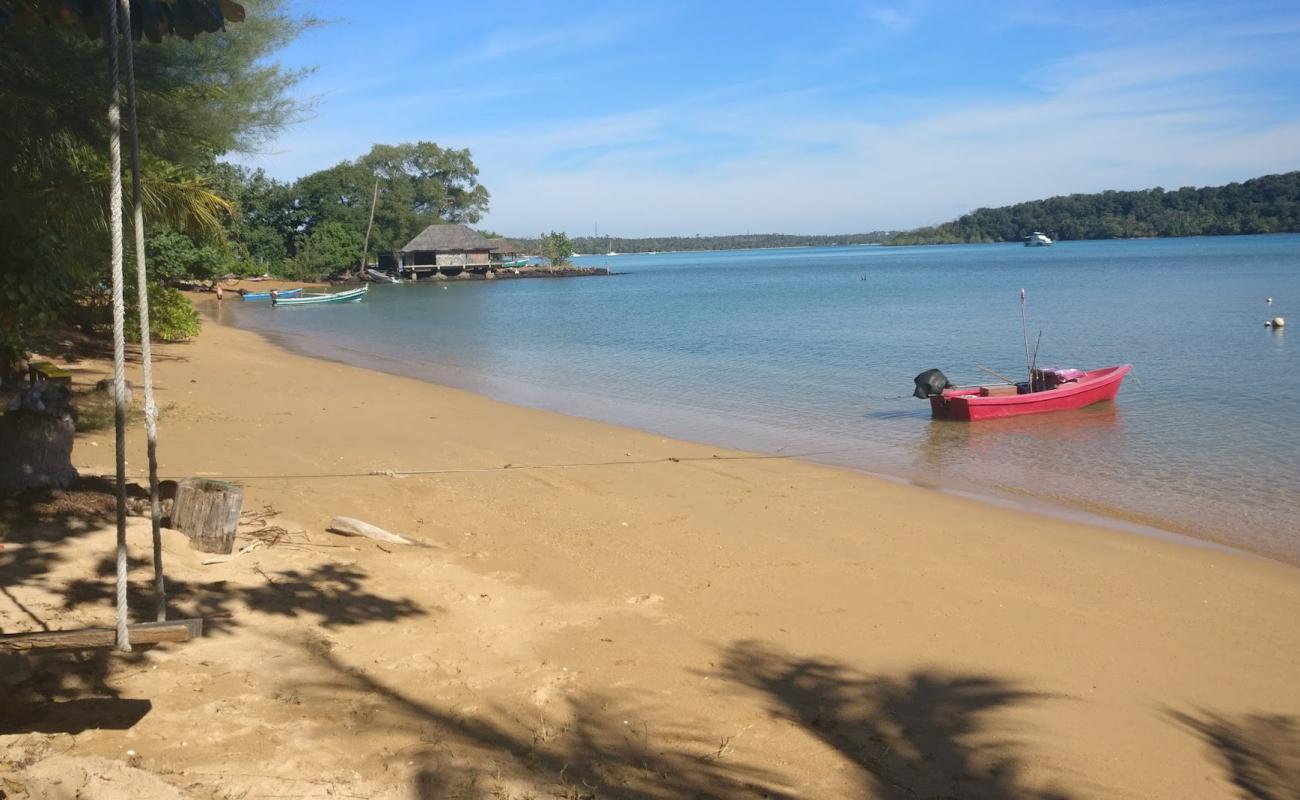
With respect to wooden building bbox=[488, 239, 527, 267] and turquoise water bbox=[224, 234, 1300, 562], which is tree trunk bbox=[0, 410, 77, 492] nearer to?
turquoise water bbox=[224, 234, 1300, 562]

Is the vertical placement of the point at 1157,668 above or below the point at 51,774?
below

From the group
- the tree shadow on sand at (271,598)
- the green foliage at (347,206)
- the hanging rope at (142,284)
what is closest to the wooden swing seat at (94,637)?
the hanging rope at (142,284)

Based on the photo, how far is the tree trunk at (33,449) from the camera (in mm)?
6137

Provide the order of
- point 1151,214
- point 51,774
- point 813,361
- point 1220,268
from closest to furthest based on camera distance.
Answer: point 51,774, point 813,361, point 1220,268, point 1151,214

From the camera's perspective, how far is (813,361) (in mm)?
26234

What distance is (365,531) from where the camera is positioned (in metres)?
7.12

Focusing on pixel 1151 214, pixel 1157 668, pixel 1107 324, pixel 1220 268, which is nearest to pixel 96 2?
pixel 1157 668

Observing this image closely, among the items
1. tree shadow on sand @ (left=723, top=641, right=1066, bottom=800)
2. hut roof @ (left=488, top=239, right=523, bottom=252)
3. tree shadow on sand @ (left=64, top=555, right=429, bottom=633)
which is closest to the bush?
tree shadow on sand @ (left=64, top=555, right=429, bottom=633)

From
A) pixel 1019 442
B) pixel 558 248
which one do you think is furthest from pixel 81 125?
pixel 558 248

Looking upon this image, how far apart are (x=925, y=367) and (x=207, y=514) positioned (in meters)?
21.0

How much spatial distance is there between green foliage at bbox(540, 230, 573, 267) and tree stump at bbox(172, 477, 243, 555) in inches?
3917

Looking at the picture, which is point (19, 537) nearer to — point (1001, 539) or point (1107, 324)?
point (1001, 539)

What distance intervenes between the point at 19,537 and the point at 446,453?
587cm

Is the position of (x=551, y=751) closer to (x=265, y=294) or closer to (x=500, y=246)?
(x=265, y=294)
